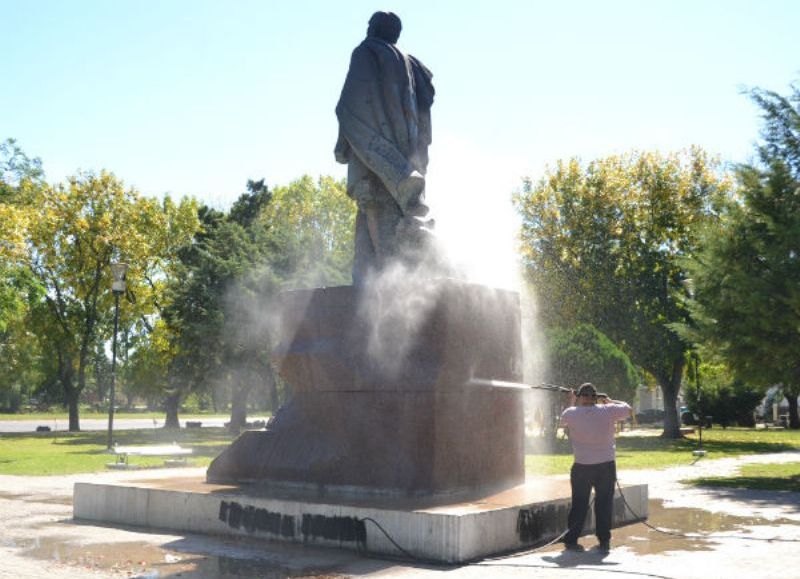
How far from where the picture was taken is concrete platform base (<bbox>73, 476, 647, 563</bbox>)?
6582 millimetres

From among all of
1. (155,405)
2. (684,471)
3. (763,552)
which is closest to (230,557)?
(763,552)

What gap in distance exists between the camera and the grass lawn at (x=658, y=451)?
18516 mm

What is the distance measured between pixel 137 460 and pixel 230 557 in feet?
46.5

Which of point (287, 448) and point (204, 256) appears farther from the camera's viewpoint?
point (204, 256)

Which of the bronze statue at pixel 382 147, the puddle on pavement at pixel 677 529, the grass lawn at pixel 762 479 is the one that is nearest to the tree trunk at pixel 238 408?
the grass lawn at pixel 762 479

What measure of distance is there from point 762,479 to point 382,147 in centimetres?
1027

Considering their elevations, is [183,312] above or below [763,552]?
above

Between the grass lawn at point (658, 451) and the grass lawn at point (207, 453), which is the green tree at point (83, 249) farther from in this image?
the grass lawn at point (658, 451)

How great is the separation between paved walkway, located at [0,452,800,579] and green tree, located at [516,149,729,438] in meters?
22.6

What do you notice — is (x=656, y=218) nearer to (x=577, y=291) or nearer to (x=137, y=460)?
(x=577, y=291)

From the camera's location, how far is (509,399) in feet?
28.2

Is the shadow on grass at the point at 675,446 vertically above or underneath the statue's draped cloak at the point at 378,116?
underneath

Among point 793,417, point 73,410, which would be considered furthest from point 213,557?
point 793,417

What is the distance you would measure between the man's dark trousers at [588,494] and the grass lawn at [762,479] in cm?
710
